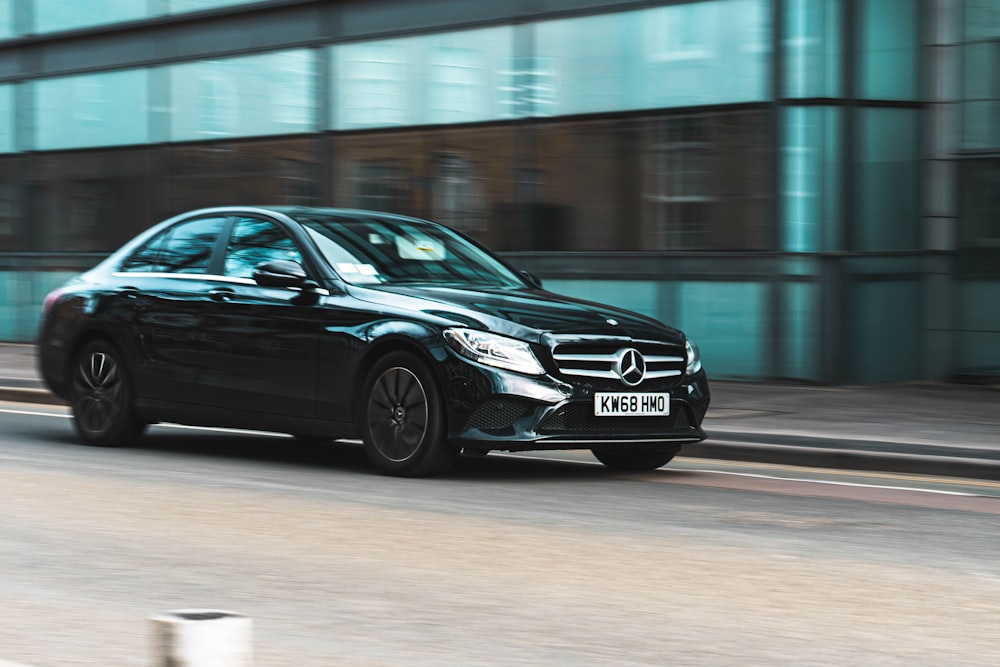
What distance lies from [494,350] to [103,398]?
129 inches

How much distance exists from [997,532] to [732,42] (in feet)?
30.7

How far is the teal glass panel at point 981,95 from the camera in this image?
616 inches

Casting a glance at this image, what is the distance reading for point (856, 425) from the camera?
11.8 metres

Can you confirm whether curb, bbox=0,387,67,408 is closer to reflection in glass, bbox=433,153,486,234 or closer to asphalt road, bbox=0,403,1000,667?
asphalt road, bbox=0,403,1000,667

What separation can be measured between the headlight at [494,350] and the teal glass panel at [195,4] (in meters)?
14.1

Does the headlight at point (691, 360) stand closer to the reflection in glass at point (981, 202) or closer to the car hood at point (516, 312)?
the car hood at point (516, 312)

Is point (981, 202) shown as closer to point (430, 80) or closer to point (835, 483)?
point (430, 80)

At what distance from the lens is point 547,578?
6.01 meters

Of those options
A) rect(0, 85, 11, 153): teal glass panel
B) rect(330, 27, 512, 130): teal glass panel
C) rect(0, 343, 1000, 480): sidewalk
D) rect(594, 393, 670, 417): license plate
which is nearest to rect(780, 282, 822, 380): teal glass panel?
rect(0, 343, 1000, 480): sidewalk

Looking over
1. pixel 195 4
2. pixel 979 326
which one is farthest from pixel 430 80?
pixel 979 326

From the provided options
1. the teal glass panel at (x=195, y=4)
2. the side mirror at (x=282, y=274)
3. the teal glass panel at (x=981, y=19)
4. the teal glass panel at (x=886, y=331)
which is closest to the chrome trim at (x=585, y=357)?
the side mirror at (x=282, y=274)

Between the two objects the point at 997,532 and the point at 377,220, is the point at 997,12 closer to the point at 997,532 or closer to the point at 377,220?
the point at 377,220

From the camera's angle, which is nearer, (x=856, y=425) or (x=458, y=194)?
(x=856, y=425)

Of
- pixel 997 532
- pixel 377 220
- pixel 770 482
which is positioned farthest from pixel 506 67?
pixel 997 532
